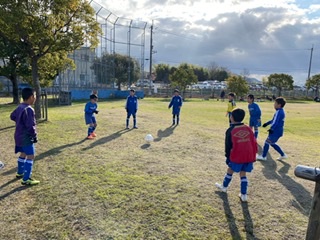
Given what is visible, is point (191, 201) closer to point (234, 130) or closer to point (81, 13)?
point (234, 130)

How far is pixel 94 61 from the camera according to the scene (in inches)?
1446

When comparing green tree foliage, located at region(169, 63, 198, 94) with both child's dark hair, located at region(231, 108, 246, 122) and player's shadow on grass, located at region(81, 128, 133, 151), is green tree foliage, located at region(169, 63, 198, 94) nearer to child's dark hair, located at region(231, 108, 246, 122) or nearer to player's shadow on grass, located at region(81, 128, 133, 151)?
player's shadow on grass, located at region(81, 128, 133, 151)

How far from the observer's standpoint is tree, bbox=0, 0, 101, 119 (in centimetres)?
1076

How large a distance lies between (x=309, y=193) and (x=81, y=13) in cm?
1204

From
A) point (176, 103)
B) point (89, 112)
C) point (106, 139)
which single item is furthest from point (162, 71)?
point (106, 139)

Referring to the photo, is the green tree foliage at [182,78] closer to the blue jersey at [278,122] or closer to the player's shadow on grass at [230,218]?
the blue jersey at [278,122]

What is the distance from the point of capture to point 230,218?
3979mm

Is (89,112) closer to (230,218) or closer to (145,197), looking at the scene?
(145,197)

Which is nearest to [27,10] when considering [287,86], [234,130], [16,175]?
[16,175]

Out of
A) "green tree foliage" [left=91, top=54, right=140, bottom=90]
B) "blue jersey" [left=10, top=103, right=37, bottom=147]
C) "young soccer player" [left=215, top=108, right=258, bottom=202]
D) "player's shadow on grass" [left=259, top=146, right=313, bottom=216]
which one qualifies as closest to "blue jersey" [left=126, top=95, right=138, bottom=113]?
"player's shadow on grass" [left=259, top=146, right=313, bottom=216]

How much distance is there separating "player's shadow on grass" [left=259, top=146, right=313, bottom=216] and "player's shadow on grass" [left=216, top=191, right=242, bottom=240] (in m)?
1.21

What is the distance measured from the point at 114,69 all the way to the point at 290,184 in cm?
4124

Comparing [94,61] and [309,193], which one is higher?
[94,61]

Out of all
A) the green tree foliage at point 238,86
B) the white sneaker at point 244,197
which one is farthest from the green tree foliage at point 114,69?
the white sneaker at point 244,197
